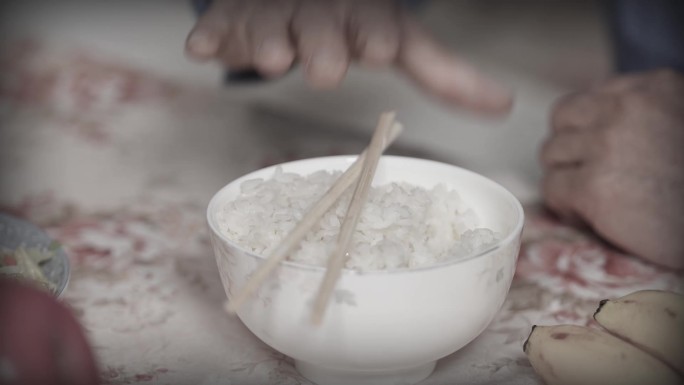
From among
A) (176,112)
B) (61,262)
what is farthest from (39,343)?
(176,112)

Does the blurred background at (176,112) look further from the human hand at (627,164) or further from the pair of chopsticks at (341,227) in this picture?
the pair of chopsticks at (341,227)

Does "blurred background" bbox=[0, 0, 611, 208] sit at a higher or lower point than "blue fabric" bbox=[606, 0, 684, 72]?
lower

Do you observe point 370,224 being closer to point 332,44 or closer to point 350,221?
point 350,221

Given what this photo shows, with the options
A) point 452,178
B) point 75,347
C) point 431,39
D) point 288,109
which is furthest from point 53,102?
point 75,347

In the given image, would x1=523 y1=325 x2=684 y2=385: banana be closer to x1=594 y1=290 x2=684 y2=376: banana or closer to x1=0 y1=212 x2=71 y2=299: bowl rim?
x1=594 y1=290 x2=684 y2=376: banana

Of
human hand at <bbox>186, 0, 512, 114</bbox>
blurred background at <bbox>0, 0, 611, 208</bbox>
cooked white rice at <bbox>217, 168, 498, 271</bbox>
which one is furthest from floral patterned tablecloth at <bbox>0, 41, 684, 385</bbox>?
human hand at <bbox>186, 0, 512, 114</bbox>

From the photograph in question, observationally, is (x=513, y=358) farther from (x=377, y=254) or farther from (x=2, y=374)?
(x=2, y=374)

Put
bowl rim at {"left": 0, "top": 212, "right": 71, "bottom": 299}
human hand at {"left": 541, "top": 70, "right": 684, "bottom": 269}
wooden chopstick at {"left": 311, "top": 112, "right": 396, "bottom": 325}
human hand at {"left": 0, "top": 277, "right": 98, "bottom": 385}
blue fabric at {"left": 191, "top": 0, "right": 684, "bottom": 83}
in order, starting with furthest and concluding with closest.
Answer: blue fabric at {"left": 191, "top": 0, "right": 684, "bottom": 83}
human hand at {"left": 541, "top": 70, "right": 684, "bottom": 269}
bowl rim at {"left": 0, "top": 212, "right": 71, "bottom": 299}
wooden chopstick at {"left": 311, "top": 112, "right": 396, "bottom": 325}
human hand at {"left": 0, "top": 277, "right": 98, "bottom": 385}
